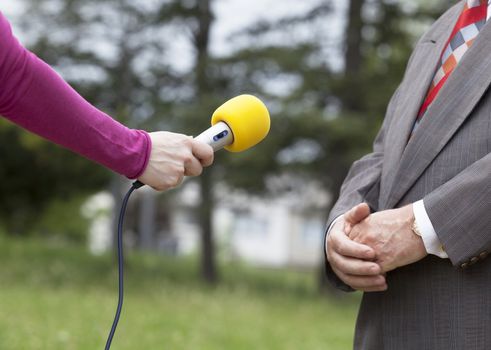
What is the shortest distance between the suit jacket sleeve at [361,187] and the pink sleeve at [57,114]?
25.7 inches

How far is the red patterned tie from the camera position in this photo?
2.06 meters

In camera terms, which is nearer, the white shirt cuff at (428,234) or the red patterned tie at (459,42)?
the white shirt cuff at (428,234)

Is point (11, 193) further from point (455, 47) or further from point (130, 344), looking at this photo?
point (455, 47)

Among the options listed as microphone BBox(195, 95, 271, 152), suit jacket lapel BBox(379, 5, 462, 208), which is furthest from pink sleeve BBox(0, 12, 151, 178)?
suit jacket lapel BBox(379, 5, 462, 208)

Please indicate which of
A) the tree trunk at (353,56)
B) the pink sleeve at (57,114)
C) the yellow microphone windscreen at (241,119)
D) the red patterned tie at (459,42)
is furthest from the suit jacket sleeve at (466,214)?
the tree trunk at (353,56)

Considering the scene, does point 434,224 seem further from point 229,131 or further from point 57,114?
point 57,114

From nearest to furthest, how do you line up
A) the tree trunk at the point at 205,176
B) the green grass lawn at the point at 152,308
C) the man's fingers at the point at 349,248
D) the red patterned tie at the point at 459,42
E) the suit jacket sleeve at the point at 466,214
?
1. the suit jacket sleeve at the point at 466,214
2. the man's fingers at the point at 349,248
3. the red patterned tie at the point at 459,42
4. the green grass lawn at the point at 152,308
5. the tree trunk at the point at 205,176

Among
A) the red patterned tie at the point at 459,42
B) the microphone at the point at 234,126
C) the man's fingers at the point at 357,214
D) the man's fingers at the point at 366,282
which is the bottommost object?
the man's fingers at the point at 366,282

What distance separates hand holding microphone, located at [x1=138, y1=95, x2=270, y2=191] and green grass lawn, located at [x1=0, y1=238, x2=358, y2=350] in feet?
13.0

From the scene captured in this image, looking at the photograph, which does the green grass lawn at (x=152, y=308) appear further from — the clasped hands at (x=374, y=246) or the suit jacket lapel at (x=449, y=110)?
the suit jacket lapel at (x=449, y=110)

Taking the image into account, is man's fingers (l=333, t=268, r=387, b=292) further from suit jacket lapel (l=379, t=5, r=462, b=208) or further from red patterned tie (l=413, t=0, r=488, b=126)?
red patterned tie (l=413, t=0, r=488, b=126)

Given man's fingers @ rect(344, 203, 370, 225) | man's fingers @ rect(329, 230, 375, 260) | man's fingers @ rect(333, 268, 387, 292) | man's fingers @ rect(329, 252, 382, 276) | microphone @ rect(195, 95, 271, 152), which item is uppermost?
microphone @ rect(195, 95, 271, 152)

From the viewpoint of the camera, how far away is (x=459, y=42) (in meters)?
2.10

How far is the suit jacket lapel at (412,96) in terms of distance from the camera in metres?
2.08
